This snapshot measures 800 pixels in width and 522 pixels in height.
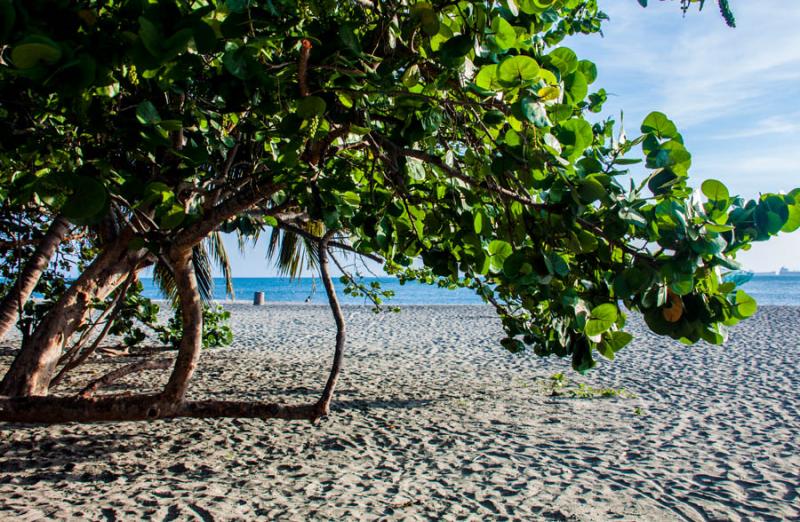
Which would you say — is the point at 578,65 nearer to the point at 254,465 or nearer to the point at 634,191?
the point at 634,191

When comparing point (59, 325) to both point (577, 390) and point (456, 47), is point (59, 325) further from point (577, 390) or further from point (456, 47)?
point (577, 390)

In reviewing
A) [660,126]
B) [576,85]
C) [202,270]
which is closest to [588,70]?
[576,85]

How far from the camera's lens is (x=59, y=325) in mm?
4020

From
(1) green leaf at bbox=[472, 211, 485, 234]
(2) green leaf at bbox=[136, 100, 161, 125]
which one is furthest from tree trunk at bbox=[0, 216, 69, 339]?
(1) green leaf at bbox=[472, 211, 485, 234]

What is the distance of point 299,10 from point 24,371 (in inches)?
142

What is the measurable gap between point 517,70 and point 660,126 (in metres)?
0.40

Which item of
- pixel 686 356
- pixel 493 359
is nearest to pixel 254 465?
pixel 493 359

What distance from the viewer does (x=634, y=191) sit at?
139 centimetres

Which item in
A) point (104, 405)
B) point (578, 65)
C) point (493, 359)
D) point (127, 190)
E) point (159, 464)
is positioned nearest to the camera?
point (578, 65)

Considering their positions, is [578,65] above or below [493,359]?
above

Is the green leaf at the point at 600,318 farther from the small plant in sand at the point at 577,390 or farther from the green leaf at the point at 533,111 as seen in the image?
the small plant in sand at the point at 577,390

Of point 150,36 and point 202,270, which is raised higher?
point 150,36

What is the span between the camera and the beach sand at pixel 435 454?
3.11m

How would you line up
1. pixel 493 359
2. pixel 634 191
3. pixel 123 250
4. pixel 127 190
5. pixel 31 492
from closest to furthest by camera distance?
pixel 634 191 < pixel 127 190 < pixel 31 492 < pixel 123 250 < pixel 493 359
